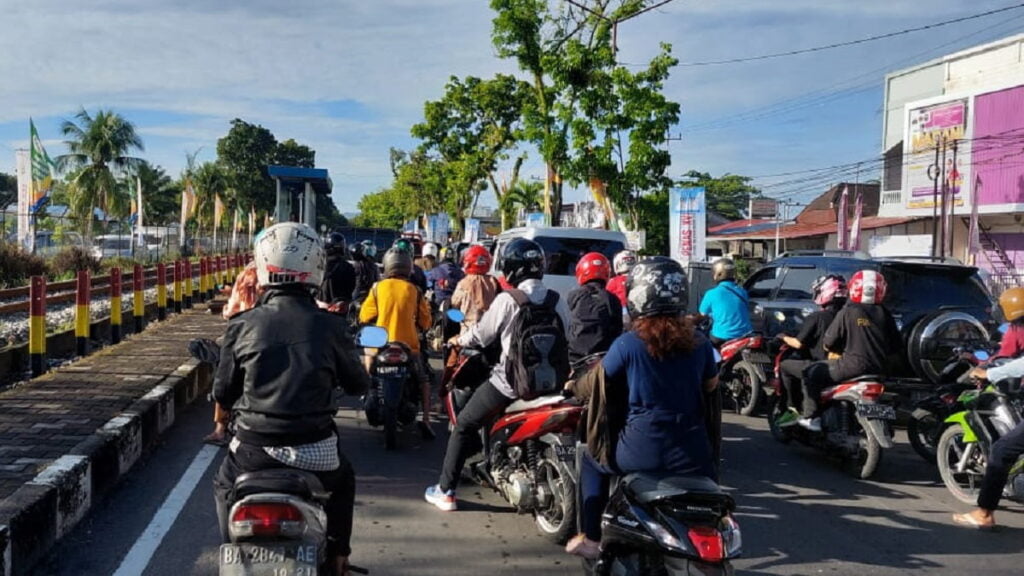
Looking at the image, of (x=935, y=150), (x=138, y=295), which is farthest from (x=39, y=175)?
(x=935, y=150)

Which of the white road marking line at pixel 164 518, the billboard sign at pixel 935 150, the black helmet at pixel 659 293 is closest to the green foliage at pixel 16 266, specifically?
the white road marking line at pixel 164 518

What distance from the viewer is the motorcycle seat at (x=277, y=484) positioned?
2.92m

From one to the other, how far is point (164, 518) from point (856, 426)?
5018 mm

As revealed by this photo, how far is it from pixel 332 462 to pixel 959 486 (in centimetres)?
489

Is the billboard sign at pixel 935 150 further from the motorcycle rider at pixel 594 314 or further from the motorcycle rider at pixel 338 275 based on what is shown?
the motorcycle rider at pixel 594 314

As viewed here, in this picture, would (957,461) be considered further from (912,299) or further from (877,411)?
(912,299)

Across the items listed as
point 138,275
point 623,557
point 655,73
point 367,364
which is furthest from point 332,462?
point 655,73

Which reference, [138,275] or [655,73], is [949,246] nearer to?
[655,73]

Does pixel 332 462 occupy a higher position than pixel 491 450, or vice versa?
pixel 332 462

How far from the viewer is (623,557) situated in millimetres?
→ 3338

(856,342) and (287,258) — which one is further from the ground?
(287,258)

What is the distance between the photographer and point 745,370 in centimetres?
895

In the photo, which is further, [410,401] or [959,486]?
[410,401]

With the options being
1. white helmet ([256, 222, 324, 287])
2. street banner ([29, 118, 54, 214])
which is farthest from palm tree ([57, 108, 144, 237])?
white helmet ([256, 222, 324, 287])
